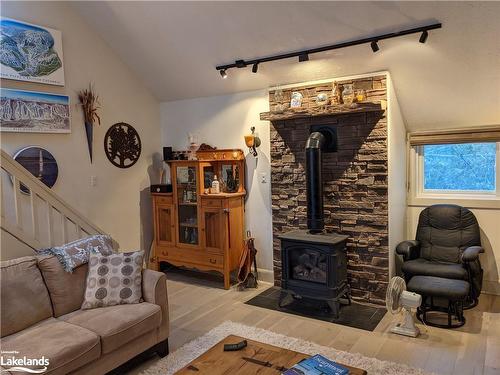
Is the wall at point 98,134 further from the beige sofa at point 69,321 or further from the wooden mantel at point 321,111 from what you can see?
the wooden mantel at point 321,111

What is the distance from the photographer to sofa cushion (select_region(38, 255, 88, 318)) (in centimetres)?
284

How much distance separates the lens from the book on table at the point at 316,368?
192 cm

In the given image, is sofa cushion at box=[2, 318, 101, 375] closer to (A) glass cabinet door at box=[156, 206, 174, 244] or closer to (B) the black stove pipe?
(B) the black stove pipe

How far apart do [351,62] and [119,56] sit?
107 inches

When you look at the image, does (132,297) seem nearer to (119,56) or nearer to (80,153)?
(80,153)

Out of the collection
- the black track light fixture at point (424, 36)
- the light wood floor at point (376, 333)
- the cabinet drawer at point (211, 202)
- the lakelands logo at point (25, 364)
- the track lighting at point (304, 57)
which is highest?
the track lighting at point (304, 57)

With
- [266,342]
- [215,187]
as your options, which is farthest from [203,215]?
[266,342]

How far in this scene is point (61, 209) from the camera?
3.46 meters

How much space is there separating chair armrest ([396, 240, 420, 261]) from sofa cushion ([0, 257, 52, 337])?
3.09m

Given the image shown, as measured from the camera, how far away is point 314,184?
3887mm

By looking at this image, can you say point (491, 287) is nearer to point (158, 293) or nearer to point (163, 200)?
point (158, 293)

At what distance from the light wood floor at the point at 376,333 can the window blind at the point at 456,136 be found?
1597 mm

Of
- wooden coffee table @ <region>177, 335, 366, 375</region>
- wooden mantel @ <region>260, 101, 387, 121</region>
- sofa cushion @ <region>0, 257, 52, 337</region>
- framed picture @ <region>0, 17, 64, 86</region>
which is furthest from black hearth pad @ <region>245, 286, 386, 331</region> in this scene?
framed picture @ <region>0, 17, 64, 86</region>

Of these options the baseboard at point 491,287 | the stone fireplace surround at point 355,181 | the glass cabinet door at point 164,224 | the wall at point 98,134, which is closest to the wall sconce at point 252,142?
the stone fireplace surround at point 355,181
